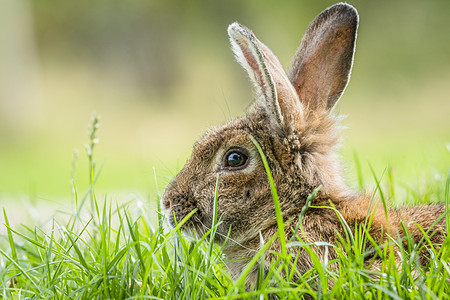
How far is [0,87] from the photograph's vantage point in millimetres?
16891

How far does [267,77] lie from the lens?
273 cm

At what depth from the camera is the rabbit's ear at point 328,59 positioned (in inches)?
123

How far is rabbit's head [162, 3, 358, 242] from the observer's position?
2.85m

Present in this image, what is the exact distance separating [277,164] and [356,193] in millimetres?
501

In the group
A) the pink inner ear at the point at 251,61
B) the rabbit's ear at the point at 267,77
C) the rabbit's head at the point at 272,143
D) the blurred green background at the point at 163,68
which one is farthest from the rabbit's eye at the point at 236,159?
the blurred green background at the point at 163,68

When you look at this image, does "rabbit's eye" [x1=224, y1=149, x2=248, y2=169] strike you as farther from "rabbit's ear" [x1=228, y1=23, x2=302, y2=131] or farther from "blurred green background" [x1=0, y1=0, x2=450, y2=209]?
"blurred green background" [x1=0, y1=0, x2=450, y2=209]

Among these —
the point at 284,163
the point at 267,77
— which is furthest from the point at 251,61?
the point at 284,163

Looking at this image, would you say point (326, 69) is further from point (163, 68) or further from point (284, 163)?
point (163, 68)

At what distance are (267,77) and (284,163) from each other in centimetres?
45

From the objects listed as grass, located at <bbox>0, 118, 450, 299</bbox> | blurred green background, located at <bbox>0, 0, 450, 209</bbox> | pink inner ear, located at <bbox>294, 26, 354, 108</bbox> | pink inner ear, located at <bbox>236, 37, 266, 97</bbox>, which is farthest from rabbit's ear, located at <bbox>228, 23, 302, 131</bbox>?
blurred green background, located at <bbox>0, 0, 450, 209</bbox>

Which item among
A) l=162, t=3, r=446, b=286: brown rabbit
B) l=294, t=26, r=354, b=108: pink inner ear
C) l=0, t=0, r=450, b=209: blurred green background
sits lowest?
l=162, t=3, r=446, b=286: brown rabbit

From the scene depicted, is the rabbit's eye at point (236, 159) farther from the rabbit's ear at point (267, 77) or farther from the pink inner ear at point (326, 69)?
the pink inner ear at point (326, 69)

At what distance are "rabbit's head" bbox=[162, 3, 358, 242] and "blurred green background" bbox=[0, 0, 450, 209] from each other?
972 centimetres

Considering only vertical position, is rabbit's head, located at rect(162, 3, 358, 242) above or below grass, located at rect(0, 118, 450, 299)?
above
